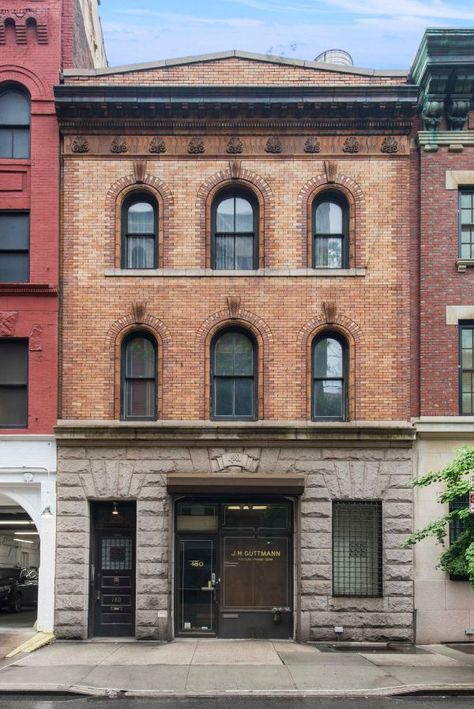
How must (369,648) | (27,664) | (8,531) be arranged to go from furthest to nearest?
(8,531) < (369,648) < (27,664)

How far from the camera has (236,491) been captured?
1845cm

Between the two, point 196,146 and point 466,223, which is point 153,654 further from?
point 466,223

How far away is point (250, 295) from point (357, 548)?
6122 millimetres

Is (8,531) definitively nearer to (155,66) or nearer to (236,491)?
(236,491)

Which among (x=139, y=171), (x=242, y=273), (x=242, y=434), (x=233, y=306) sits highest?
(x=139, y=171)

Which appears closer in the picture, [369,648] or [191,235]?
[369,648]

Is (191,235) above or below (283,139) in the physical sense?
below

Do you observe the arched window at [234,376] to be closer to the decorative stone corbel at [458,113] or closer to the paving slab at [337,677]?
the paving slab at [337,677]

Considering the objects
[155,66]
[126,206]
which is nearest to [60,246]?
[126,206]

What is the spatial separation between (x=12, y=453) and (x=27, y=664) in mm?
4993

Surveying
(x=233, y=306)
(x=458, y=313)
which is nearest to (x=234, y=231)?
(x=233, y=306)

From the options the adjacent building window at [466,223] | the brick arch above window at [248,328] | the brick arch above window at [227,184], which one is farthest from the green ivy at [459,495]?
the brick arch above window at [227,184]

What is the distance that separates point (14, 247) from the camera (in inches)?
773

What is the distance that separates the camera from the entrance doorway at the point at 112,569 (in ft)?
61.3
